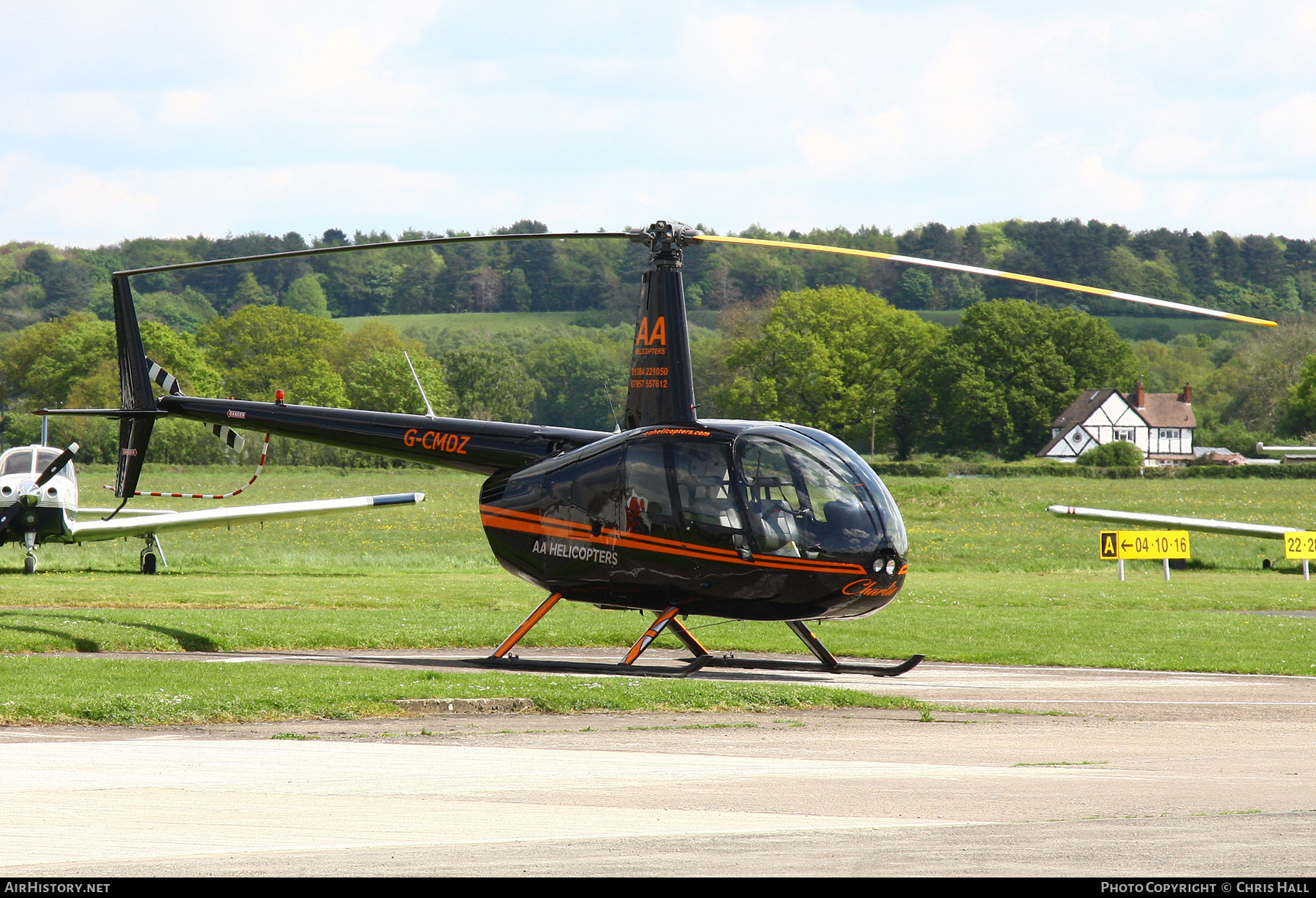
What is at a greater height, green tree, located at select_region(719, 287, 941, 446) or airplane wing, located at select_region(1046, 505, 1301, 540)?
green tree, located at select_region(719, 287, 941, 446)

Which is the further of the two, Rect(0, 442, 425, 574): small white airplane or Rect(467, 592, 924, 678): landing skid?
Rect(0, 442, 425, 574): small white airplane

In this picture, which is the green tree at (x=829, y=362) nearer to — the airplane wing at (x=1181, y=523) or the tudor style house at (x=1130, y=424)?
the tudor style house at (x=1130, y=424)

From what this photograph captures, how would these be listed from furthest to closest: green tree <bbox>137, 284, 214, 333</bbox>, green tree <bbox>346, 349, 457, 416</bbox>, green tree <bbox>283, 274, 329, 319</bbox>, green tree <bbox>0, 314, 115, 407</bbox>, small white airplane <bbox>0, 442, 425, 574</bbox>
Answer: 1. green tree <bbox>283, 274, 329, 319</bbox>
2. green tree <bbox>137, 284, 214, 333</bbox>
3. green tree <bbox>0, 314, 115, 407</bbox>
4. green tree <bbox>346, 349, 457, 416</bbox>
5. small white airplane <bbox>0, 442, 425, 574</bbox>

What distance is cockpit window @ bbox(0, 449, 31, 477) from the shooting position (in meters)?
27.5

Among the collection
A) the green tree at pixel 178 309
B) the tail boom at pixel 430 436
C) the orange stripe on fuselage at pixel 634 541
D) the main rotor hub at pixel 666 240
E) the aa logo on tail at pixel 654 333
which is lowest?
the orange stripe on fuselage at pixel 634 541

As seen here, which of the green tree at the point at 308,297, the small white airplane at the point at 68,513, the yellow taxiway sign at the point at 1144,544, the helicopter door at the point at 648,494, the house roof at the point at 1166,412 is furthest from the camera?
the house roof at the point at 1166,412

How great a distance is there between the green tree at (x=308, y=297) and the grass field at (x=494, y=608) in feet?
232

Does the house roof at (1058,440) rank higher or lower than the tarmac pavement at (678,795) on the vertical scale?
lower

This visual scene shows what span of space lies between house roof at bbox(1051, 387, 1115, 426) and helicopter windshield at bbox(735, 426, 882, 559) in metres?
95.3

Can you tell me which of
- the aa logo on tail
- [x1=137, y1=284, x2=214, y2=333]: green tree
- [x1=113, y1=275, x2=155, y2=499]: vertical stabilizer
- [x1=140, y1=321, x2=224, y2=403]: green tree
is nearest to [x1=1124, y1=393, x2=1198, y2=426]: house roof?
[x1=140, y1=321, x2=224, y2=403]: green tree

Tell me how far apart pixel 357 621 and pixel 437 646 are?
1.89m

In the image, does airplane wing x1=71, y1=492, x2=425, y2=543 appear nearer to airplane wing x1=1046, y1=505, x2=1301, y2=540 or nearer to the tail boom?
the tail boom

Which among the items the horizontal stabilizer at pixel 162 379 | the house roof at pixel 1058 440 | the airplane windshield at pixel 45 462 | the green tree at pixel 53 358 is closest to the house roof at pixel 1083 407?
the house roof at pixel 1058 440

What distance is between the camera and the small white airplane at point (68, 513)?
26516mm
